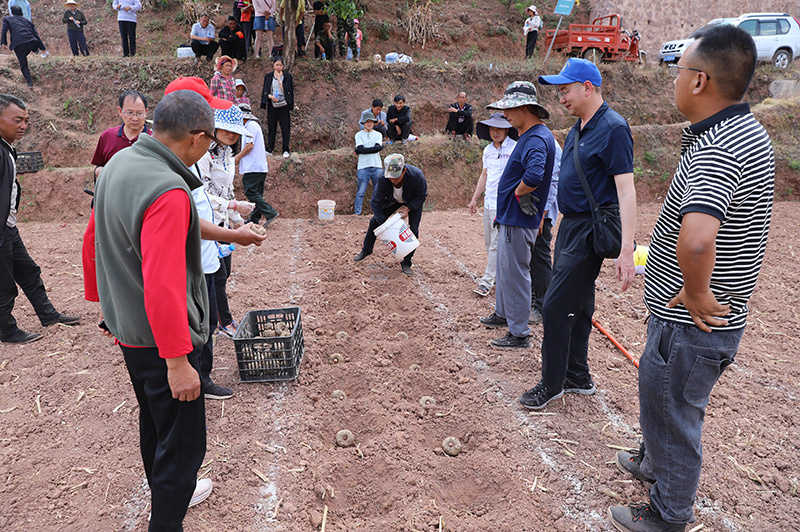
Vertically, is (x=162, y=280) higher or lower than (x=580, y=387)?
higher

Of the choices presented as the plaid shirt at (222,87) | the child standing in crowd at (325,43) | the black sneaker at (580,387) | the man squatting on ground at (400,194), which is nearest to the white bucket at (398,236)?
the man squatting on ground at (400,194)

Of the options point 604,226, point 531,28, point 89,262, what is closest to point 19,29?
point 89,262

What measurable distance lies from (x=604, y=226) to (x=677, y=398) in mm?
1226

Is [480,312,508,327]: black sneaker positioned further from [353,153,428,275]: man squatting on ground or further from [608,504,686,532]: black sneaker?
[608,504,686,532]: black sneaker

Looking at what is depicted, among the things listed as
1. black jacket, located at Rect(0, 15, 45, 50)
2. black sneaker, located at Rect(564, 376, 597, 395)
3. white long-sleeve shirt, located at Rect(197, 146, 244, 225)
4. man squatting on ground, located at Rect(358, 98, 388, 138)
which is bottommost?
black sneaker, located at Rect(564, 376, 597, 395)

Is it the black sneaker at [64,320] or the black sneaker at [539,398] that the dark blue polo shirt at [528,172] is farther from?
the black sneaker at [64,320]

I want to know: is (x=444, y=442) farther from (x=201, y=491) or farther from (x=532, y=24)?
(x=532, y=24)

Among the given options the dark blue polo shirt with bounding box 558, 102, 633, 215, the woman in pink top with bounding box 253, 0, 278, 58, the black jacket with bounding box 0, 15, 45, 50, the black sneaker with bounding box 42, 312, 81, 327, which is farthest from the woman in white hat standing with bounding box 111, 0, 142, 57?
the dark blue polo shirt with bounding box 558, 102, 633, 215

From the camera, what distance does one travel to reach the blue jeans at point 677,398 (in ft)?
6.91

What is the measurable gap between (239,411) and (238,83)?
28.3 ft

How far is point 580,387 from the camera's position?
3.72m

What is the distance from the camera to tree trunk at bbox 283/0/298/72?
1215 cm

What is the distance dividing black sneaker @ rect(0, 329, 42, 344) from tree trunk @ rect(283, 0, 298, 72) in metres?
10.1

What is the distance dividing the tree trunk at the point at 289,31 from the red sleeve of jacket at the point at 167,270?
12.1m
